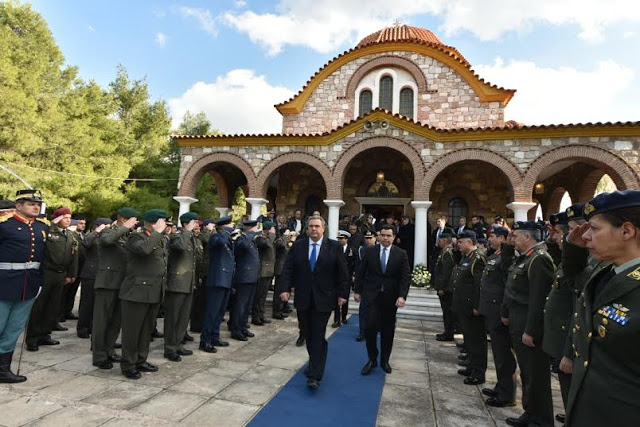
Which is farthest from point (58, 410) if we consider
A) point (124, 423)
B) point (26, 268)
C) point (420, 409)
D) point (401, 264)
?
point (401, 264)

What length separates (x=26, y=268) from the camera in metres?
4.37

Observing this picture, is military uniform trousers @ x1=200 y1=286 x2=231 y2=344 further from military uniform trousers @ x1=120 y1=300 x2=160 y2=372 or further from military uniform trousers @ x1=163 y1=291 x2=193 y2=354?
military uniform trousers @ x1=120 y1=300 x2=160 y2=372

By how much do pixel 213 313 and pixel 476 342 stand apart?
399 cm

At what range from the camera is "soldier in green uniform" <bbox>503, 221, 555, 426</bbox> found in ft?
11.6

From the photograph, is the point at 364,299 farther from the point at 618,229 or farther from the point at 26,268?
the point at 26,268

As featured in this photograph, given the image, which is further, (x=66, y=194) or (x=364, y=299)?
(x=66, y=194)

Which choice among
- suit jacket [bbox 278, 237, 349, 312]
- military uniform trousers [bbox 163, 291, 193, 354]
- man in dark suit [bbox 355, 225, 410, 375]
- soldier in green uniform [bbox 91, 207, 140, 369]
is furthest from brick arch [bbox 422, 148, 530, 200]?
soldier in green uniform [bbox 91, 207, 140, 369]

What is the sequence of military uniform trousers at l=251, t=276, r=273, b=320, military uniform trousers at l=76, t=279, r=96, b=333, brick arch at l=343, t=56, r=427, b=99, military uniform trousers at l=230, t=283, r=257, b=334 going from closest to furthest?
military uniform trousers at l=76, t=279, r=96, b=333 < military uniform trousers at l=230, t=283, r=257, b=334 < military uniform trousers at l=251, t=276, r=273, b=320 < brick arch at l=343, t=56, r=427, b=99

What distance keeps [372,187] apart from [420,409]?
12.4 m

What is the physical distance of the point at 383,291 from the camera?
5.27 metres

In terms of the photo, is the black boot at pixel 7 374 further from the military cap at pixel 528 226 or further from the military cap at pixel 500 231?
the military cap at pixel 500 231

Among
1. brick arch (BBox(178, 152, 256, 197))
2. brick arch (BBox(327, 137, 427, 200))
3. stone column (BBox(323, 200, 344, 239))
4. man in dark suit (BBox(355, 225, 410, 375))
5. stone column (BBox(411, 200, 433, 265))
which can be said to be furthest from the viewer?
brick arch (BBox(178, 152, 256, 197))

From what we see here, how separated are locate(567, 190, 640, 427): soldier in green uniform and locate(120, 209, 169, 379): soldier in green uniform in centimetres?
435

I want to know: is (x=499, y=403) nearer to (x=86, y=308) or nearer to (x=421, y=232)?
(x=86, y=308)
